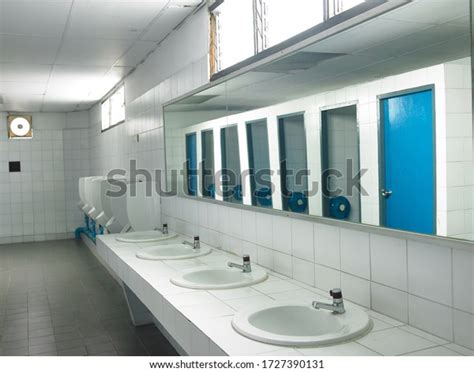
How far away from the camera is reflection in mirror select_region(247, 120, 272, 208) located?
9.91ft

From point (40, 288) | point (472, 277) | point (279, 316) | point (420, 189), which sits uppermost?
point (420, 189)

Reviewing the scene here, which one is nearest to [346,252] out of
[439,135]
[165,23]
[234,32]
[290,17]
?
[439,135]

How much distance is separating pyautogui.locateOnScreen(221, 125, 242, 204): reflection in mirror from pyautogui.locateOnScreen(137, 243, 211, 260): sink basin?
434 millimetres

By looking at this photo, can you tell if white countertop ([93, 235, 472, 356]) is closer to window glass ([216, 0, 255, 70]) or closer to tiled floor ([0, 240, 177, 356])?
tiled floor ([0, 240, 177, 356])

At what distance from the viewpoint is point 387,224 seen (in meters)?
1.99

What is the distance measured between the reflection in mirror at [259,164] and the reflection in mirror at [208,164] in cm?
68

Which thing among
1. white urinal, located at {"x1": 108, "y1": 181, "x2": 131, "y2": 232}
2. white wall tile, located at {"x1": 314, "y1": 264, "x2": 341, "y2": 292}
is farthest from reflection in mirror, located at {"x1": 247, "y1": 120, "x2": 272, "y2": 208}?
white urinal, located at {"x1": 108, "y1": 181, "x2": 131, "y2": 232}

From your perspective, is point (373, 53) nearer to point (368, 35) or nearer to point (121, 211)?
point (368, 35)

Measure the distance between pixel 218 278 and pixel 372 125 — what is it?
4.76 feet

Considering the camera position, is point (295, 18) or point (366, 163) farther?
point (295, 18)

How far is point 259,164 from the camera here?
3127 millimetres
